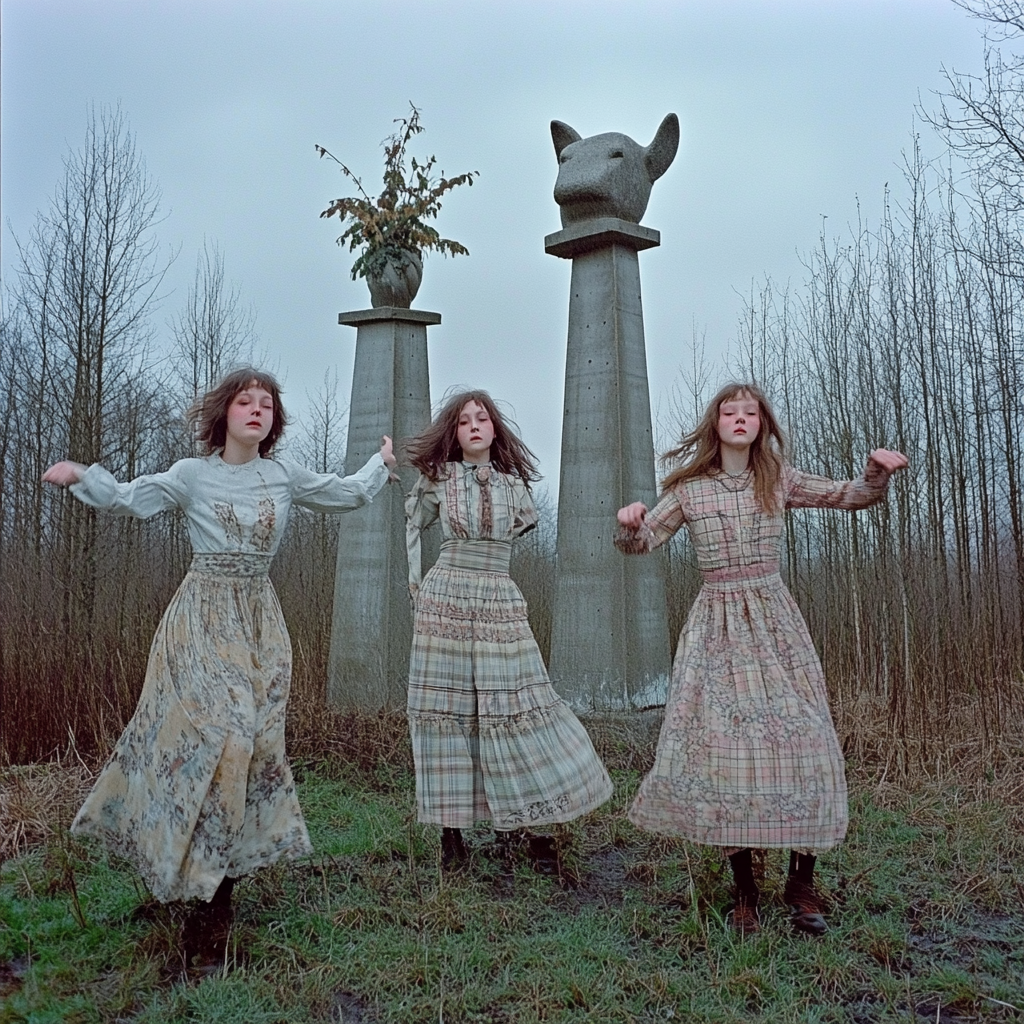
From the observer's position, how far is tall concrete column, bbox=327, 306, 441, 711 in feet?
22.8

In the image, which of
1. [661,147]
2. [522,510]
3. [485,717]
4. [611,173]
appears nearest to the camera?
[485,717]

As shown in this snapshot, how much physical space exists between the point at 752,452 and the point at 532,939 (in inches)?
76.6

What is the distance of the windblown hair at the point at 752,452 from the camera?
3.68m

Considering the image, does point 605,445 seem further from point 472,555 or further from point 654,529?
point 654,529

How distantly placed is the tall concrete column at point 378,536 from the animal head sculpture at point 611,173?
1.63 meters

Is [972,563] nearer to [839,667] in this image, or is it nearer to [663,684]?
[839,667]

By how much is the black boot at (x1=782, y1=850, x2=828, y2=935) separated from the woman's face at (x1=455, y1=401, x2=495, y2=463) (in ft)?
6.66

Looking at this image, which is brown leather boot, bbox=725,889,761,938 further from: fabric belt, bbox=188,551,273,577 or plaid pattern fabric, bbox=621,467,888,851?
fabric belt, bbox=188,551,273,577

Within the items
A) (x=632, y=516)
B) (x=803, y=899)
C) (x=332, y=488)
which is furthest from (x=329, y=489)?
(x=803, y=899)

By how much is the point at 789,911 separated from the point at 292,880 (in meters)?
1.93

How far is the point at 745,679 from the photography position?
3473 mm

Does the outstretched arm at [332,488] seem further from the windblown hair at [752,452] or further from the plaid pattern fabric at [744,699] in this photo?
the windblown hair at [752,452]

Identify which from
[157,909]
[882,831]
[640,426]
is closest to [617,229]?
[640,426]

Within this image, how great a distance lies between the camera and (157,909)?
142 inches
